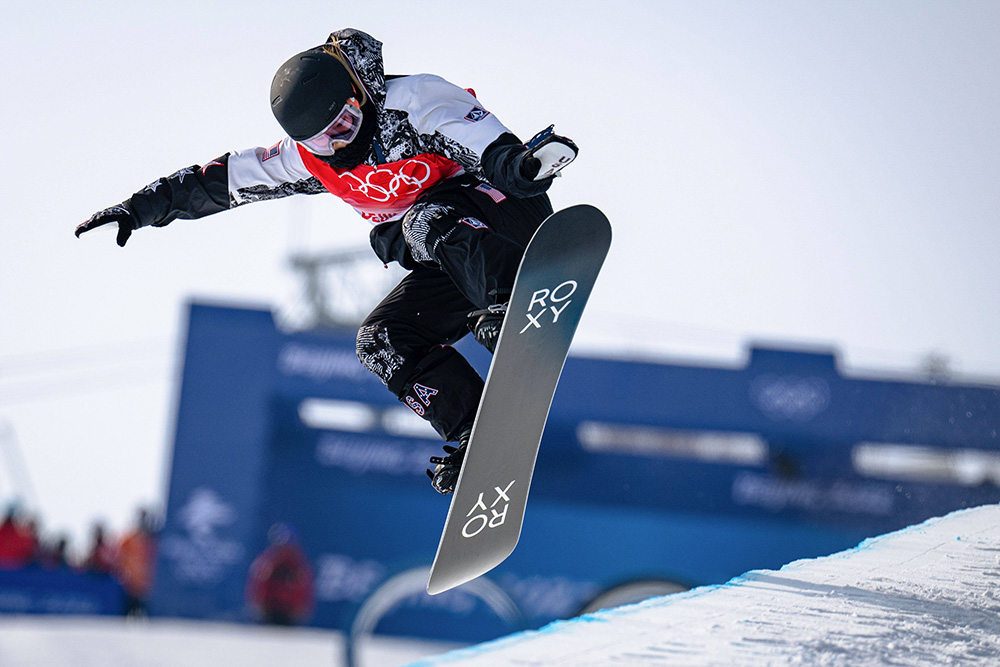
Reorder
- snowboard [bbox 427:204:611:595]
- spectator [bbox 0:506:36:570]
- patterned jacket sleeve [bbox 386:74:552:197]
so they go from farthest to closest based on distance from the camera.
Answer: spectator [bbox 0:506:36:570] < snowboard [bbox 427:204:611:595] < patterned jacket sleeve [bbox 386:74:552:197]

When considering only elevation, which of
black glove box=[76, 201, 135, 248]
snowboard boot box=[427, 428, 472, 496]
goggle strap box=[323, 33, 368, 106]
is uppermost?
goggle strap box=[323, 33, 368, 106]

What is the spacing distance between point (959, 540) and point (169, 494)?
35.0 feet

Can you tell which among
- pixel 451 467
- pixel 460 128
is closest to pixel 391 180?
pixel 460 128

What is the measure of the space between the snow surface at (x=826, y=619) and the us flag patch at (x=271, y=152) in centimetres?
194

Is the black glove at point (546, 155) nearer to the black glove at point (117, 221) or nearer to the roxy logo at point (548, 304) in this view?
the roxy logo at point (548, 304)

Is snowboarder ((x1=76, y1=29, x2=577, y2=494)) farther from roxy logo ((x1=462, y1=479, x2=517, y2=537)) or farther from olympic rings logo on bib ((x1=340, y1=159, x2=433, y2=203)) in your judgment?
roxy logo ((x1=462, y1=479, x2=517, y2=537))

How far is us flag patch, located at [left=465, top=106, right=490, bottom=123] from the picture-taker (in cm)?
289

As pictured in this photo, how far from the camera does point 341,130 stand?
2953mm

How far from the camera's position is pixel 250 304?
512 inches

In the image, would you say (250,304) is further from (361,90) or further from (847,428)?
(361,90)

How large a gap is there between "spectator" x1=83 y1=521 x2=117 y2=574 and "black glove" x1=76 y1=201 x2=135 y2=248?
910cm

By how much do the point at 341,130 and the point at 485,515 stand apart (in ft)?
4.61

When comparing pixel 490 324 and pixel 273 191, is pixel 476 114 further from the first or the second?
pixel 273 191

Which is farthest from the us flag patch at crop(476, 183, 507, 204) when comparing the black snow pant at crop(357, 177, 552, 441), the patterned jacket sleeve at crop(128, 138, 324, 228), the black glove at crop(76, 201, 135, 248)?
the black glove at crop(76, 201, 135, 248)
